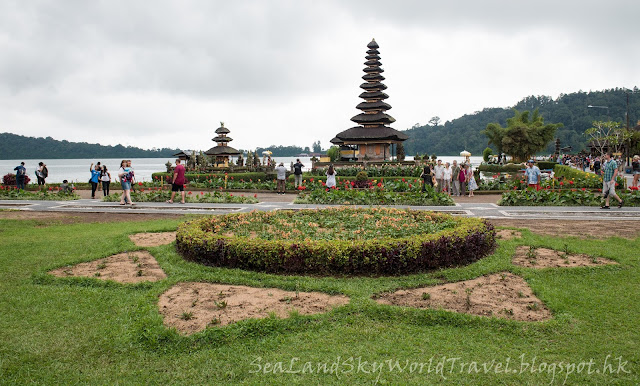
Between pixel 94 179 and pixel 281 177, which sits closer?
pixel 94 179

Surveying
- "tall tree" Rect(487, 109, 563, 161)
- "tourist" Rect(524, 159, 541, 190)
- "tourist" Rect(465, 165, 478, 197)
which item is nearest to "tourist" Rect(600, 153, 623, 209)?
"tourist" Rect(524, 159, 541, 190)

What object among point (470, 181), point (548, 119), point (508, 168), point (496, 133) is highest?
point (548, 119)

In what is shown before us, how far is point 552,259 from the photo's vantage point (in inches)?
307

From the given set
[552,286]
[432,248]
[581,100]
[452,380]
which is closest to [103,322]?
[452,380]

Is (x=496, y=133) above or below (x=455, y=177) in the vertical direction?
above

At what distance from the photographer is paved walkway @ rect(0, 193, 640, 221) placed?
13.4 metres

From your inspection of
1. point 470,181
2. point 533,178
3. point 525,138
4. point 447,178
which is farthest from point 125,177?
point 525,138

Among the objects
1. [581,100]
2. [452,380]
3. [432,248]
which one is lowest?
[452,380]

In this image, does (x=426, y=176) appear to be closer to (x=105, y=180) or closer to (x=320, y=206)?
(x=320, y=206)

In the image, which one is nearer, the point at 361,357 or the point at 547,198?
the point at 361,357

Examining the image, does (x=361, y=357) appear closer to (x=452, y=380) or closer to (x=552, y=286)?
(x=452, y=380)

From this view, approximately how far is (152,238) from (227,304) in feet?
16.8

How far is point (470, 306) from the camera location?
18.1 ft

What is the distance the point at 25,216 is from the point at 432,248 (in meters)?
12.4
